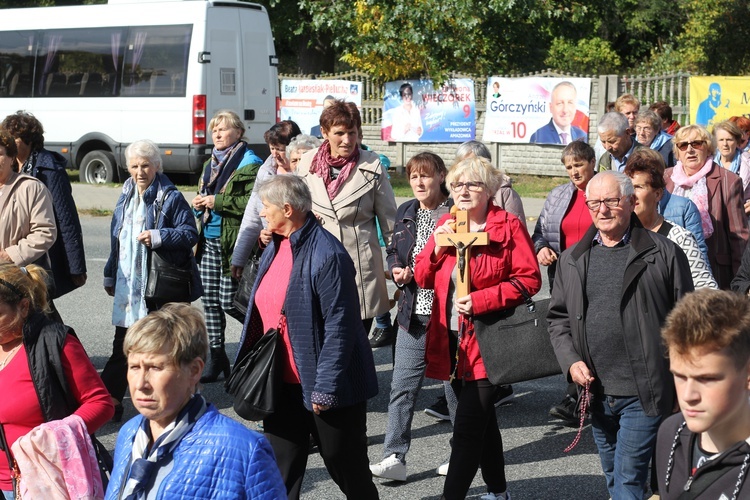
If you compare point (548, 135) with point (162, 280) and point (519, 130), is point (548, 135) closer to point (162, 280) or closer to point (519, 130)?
point (519, 130)

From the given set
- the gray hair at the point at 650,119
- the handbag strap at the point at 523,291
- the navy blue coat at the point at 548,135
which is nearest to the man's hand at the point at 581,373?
the handbag strap at the point at 523,291

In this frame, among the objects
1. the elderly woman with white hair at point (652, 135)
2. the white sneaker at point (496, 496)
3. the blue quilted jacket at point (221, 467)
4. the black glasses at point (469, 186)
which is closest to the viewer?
the blue quilted jacket at point (221, 467)

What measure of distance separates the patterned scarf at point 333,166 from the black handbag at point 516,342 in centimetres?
167

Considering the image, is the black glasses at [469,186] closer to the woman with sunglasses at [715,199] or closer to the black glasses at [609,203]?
the black glasses at [609,203]

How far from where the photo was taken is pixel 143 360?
333 centimetres

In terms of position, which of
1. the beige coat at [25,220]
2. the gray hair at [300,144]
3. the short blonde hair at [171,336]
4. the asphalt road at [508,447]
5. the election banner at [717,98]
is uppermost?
the election banner at [717,98]

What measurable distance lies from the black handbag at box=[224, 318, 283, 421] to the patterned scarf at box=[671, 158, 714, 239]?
3565 millimetres

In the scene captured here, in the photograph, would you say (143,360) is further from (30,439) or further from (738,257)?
(738,257)

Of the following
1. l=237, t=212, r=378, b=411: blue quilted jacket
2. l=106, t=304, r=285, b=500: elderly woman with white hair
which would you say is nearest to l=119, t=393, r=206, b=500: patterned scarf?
l=106, t=304, r=285, b=500: elderly woman with white hair

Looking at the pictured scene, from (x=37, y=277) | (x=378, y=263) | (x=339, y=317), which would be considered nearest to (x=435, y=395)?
(x=378, y=263)

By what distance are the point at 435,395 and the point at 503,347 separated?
2356mm

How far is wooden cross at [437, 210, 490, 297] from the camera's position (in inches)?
202

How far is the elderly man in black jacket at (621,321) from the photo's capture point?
4.45 meters

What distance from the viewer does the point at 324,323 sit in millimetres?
4680
